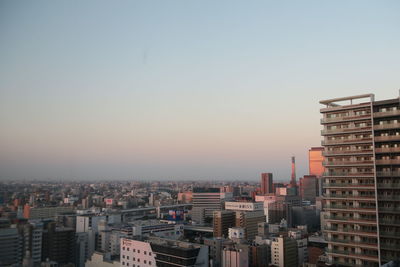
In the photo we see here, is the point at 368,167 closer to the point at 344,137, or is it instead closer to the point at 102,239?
the point at 344,137

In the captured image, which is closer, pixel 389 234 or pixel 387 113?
pixel 389 234

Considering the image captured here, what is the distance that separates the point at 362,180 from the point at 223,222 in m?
16.3

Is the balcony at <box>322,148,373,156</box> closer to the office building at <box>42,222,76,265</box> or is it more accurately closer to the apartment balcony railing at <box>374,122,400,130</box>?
the apartment balcony railing at <box>374,122,400,130</box>

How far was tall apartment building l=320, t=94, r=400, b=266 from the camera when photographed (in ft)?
29.4

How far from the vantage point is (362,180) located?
9.55m

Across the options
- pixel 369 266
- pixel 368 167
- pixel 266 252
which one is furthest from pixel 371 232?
pixel 266 252

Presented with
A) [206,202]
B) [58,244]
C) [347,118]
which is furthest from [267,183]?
[347,118]

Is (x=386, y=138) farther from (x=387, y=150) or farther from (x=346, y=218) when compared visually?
(x=346, y=218)

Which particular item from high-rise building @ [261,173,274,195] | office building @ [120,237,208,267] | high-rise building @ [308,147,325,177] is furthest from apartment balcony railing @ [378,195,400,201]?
high-rise building @ [308,147,325,177]

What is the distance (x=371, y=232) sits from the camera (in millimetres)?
9133

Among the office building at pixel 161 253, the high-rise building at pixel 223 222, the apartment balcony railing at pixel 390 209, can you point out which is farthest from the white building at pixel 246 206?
the apartment balcony railing at pixel 390 209

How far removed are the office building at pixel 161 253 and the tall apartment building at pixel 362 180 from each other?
3686mm

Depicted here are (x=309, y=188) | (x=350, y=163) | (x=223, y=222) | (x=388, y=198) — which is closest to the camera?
(x=388, y=198)

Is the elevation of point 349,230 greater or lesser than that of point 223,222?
greater
